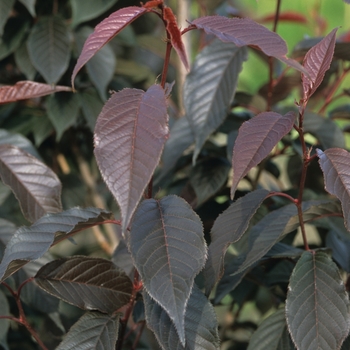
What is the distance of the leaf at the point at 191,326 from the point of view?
0.75 meters

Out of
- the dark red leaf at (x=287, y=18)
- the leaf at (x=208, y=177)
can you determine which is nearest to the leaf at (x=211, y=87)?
the leaf at (x=208, y=177)

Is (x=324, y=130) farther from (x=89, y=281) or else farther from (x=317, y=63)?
(x=89, y=281)

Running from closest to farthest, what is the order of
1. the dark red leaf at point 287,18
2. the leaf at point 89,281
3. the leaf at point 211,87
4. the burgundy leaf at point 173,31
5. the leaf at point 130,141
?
the leaf at point 130,141 → the burgundy leaf at point 173,31 → the leaf at point 89,281 → the leaf at point 211,87 → the dark red leaf at point 287,18

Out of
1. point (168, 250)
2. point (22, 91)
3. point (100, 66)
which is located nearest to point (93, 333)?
point (168, 250)

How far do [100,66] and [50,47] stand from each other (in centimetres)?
13

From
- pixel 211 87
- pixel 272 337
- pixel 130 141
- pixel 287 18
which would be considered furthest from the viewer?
pixel 287 18

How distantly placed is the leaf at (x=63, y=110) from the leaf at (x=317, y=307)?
2.45ft

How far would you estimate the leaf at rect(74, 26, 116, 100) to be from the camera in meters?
1.37

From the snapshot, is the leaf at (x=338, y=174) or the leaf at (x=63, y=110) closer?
the leaf at (x=338, y=174)

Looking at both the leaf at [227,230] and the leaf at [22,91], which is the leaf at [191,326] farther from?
the leaf at [22,91]

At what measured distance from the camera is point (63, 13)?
153 cm

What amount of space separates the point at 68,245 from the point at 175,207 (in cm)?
127

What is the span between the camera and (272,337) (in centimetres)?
89

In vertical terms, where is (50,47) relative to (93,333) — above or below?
above
